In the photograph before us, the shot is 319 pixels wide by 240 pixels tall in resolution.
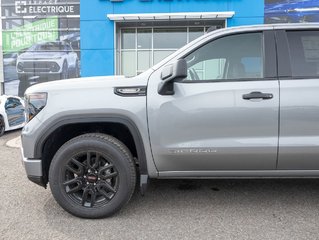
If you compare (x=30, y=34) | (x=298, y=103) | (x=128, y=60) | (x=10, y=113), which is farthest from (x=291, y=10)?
(x=298, y=103)

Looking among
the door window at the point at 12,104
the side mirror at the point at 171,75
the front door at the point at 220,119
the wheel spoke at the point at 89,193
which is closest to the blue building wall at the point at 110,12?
the door window at the point at 12,104

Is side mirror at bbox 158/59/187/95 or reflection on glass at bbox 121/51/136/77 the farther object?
reflection on glass at bbox 121/51/136/77

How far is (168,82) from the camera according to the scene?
352cm

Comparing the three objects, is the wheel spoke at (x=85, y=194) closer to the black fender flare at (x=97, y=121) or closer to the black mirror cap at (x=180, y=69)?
the black fender flare at (x=97, y=121)

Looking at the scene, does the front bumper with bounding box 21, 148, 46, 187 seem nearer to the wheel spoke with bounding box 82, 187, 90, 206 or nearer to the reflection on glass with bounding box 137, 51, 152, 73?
the wheel spoke with bounding box 82, 187, 90, 206

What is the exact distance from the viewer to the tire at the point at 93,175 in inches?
142

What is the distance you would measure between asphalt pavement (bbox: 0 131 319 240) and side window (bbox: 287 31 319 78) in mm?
1501

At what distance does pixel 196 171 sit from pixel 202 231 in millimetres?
601

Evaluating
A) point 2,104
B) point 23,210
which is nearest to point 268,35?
point 23,210

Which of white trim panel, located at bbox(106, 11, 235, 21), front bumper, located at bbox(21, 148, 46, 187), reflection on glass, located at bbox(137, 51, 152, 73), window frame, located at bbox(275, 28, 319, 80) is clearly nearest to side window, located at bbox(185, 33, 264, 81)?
window frame, located at bbox(275, 28, 319, 80)

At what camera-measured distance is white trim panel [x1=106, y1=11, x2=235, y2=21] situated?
17469 millimetres

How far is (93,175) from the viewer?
146 inches

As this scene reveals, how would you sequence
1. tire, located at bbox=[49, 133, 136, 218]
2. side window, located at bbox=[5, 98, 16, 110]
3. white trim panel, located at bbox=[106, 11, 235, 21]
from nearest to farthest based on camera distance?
1. tire, located at bbox=[49, 133, 136, 218]
2. side window, located at bbox=[5, 98, 16, 110]
3. white trim panel, located at bbox=[106, 11, 235, 21]

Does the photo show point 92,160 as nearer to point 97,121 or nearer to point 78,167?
point 78,167
